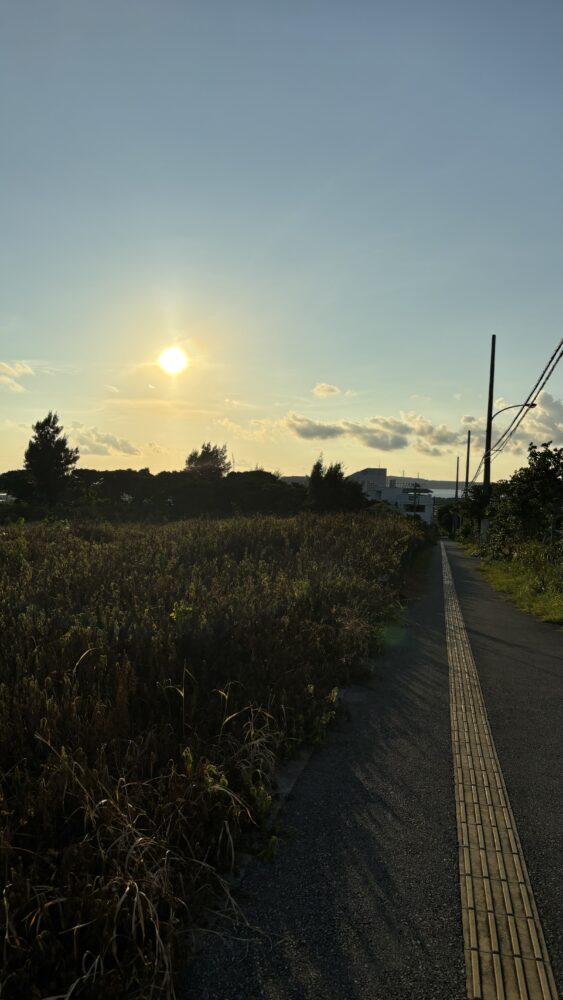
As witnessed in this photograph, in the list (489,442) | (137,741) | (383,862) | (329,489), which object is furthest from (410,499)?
(383,862)

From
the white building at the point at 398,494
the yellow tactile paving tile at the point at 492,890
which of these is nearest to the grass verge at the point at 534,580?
the yellow tactile paving tile at the point at 492,890

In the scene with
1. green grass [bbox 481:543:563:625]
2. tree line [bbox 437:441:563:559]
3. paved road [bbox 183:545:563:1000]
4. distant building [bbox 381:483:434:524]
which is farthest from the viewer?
distant building [bbox 381:483:434:524]

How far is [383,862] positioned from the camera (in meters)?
3.41

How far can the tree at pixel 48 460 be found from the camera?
37.5m

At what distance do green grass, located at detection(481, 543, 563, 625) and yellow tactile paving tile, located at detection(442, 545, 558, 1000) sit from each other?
716 cm

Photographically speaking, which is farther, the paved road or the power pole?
the power pole

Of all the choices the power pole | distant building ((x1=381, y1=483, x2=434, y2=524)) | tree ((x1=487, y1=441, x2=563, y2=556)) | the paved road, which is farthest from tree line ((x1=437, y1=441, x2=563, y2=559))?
distant building ((x1=381, y1=483, x2=434, y2=524))

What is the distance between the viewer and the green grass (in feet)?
39.1

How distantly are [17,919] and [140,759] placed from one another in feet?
4.32

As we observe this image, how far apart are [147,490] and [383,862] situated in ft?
102

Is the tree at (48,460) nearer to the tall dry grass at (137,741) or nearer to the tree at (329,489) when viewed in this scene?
the tree at (329,489)

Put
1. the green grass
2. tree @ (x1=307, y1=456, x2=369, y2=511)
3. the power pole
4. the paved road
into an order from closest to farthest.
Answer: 1. the paved road
2. the green grass
3. the power pole
4. tree @ (x1=307, y1=456, x2=369, y2=511)

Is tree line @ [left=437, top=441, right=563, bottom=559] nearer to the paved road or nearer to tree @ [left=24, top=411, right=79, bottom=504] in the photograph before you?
the paved road

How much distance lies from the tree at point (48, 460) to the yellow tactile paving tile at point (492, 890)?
1389 inches
